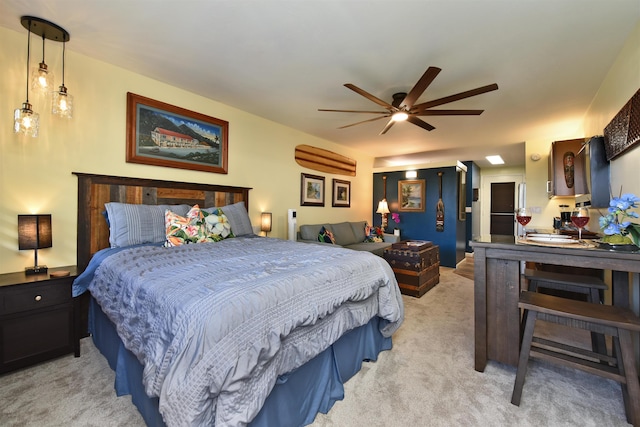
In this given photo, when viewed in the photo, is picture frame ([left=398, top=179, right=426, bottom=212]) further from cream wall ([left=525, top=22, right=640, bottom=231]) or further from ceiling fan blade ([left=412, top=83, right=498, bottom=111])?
ceiling fan blade ([left=412, top=83, right=498, bottom=111])

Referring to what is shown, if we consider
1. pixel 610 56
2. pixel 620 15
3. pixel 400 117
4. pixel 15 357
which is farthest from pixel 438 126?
pixel 15 357

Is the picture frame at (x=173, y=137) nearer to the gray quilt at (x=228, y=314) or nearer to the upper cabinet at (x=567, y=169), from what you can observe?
the gray quilt at (x=228, y=314)

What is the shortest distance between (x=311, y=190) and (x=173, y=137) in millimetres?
2526

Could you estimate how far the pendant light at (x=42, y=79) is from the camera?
2.18m

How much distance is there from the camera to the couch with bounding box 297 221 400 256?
14.6 feet

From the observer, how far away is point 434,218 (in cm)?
594

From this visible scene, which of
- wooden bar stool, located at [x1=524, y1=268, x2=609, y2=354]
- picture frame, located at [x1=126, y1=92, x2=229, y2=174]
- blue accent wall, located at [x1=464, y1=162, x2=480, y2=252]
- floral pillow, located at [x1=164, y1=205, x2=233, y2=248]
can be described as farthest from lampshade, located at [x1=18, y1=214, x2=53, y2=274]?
blue accent wall, located at [x1=464, y1=162, x2=480, y2=252]

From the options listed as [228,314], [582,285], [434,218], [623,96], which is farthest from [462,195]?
[228,314]

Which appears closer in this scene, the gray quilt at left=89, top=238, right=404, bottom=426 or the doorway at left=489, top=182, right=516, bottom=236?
the gray quilt at left=89, top=238, right=404, bottom=426

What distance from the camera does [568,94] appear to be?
3.11 m

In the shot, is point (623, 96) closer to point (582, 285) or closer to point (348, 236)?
point (582, 285)

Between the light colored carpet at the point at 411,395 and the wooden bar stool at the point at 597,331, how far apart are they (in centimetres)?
17

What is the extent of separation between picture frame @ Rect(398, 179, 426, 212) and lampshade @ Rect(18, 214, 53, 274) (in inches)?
235

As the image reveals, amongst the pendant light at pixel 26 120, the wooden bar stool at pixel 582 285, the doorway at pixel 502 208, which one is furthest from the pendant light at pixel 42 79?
the doorway at pixel 502 208
